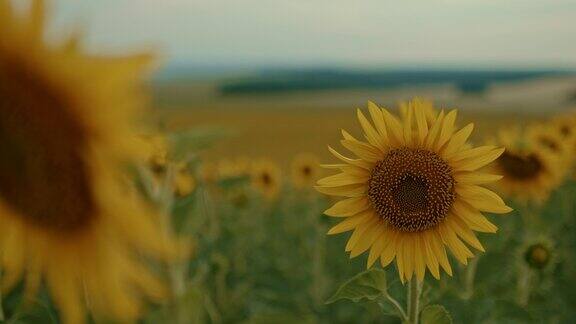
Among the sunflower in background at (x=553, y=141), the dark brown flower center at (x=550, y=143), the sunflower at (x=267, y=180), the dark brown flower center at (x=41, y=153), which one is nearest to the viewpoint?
the dark brown flower center at (x=41, y=153)

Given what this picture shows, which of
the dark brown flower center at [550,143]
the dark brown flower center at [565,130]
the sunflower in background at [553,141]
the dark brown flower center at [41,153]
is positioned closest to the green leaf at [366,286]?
the dark brown flower center at [41,153]

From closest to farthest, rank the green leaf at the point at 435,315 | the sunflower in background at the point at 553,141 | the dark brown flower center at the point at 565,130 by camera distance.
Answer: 1. the green leaf at the point at 435,315
2. the sunflower in background at the point at 553,141
3. the dark brown flower center at the point at 565,130

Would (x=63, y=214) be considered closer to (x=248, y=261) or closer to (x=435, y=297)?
(x=435, y=297)

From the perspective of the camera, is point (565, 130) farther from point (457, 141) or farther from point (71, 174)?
point (71, 174)

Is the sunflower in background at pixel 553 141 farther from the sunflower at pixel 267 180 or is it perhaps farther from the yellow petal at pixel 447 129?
the yellow petal at pixel 447 129

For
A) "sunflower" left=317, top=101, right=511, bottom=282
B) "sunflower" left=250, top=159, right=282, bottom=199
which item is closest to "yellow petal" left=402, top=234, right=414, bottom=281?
"sunflower" left=317, top=101, right=511, bottom=282

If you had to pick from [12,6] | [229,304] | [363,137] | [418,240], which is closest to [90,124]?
[12,6]
